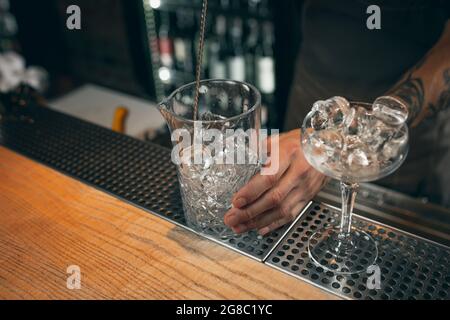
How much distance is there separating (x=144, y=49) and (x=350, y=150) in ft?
11.0

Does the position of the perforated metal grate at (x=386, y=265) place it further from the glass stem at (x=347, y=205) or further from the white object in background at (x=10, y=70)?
the white object in background at (x=10, y=70)

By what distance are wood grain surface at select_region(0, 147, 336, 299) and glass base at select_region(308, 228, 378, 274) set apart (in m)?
0.10

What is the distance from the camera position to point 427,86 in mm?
1724

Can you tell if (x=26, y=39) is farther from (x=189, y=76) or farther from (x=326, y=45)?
(x=326, y=45)

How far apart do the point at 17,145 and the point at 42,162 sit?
0.62ft

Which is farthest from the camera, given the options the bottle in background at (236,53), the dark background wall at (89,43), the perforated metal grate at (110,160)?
the dark background wall at (89,43)

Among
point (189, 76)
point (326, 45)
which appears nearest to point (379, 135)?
point (326, 45)

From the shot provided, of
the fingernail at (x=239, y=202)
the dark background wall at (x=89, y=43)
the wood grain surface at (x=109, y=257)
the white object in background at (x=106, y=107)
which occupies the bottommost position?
the white object in background at (x=106, y=107)

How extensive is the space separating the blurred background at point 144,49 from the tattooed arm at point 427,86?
861 millimetres

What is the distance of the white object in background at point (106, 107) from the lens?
11.6 feet

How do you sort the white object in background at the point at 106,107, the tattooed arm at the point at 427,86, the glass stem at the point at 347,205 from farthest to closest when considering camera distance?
the white object in background at the point at 106,107
the tattooed arm at the point at 427,86
the glass stem at the point at 347,205

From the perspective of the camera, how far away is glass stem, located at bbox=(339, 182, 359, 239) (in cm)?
→ 112

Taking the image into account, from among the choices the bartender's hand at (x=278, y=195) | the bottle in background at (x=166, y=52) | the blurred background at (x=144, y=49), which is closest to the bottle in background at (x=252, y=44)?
the blurred background at (x=144, y=49)

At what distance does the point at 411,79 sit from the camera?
1.72 m
